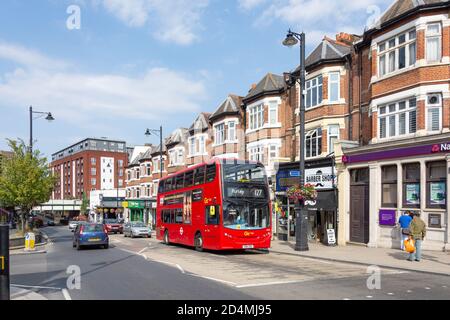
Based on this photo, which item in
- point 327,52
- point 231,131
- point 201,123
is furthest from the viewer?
point 201,123

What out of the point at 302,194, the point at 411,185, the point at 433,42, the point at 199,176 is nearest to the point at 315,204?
the point at 302,194

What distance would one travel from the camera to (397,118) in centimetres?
1998

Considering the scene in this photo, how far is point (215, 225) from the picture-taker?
60.6 feet

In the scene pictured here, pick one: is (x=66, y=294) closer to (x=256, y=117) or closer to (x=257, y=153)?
(x=257, y=153)

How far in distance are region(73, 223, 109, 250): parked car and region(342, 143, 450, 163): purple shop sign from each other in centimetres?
1285

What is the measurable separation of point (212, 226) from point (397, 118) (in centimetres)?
959

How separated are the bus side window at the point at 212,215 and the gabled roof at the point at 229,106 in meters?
18.4

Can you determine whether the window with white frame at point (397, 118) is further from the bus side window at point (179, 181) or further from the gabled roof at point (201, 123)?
the gabled roof at point (201, 123)

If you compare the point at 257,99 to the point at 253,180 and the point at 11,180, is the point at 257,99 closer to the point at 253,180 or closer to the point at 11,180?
the point at 253,180

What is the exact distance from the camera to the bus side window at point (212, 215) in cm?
1827

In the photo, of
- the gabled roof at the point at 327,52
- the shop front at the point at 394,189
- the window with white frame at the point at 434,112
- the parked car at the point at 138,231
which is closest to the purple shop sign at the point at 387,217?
the shop front at the point at 394,189

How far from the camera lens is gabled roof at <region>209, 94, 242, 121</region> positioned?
3661 centimetres

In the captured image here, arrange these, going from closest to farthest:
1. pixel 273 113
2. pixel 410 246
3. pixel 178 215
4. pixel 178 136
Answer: pixel 410 246, pixel 178 215, pixel 273 113, pixel 178 136
